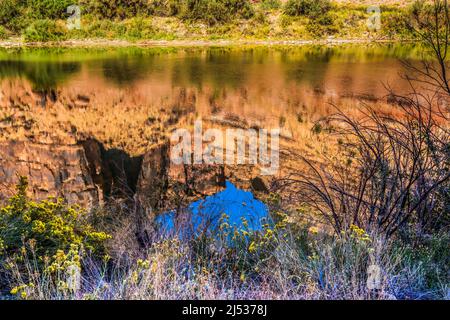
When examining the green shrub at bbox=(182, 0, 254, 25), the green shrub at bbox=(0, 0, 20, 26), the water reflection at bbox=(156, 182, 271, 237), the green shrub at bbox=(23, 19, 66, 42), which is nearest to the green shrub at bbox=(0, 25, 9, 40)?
the green shrub at bbox=(0, 0, 20, 26)

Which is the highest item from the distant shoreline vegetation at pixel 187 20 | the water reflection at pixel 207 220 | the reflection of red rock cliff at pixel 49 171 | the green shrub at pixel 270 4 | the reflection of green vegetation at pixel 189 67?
the green shrub at pixel 270 4

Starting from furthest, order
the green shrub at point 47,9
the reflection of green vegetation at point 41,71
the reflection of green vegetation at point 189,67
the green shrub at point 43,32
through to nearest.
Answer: the green shrub at point 47,9 → the green shrub at point 43,32 → the reflection of green vegetation at point 189,67 → the reflection of green vegetation at point 41,71

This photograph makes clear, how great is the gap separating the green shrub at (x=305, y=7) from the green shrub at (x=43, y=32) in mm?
20451

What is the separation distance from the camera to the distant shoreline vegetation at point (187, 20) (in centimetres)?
3872

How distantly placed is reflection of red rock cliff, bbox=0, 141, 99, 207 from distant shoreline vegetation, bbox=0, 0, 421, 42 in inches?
1193

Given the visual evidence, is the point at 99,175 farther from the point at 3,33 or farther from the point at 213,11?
the point at 3,33

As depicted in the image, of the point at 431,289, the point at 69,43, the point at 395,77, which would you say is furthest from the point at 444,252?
the point at 69,43

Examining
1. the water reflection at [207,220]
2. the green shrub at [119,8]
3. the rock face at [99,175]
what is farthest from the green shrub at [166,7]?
the water reflection at [207,220]

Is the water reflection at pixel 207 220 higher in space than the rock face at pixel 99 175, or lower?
higher

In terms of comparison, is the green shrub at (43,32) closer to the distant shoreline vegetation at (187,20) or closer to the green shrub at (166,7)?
the distant shoreline vegetation at (187,20)

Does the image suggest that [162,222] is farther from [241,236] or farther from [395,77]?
[395,77]

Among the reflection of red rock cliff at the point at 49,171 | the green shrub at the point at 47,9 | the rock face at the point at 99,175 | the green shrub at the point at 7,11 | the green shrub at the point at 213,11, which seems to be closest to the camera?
the rock face at the point at 99,175

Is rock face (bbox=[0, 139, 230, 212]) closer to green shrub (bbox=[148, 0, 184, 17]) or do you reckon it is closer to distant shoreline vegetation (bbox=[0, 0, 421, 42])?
distant shoreline vegetation (bbox=[0, 0, 421, 42])

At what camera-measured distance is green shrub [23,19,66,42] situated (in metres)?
38.0
